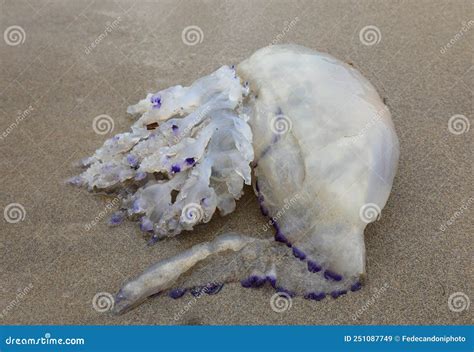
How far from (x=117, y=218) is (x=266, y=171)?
0.86 meters

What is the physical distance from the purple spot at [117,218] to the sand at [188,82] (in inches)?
1.7

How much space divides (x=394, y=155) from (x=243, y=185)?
0.83m

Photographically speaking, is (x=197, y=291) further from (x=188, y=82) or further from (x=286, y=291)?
(x=188, y=82)

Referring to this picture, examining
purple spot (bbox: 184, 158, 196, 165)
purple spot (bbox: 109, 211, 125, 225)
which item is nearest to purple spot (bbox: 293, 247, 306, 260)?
purple spot (bbox: 184, 158, 196, 165)

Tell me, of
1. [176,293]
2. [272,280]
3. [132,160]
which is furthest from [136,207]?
[272,280]

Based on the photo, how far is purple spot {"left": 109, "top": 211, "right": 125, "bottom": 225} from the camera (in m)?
3.42

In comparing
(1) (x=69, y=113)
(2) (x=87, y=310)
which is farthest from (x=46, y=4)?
(2) (x=87, y=310)

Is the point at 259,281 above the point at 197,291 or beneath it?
beneath

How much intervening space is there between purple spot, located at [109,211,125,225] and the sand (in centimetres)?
4

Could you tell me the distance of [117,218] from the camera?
11.2 feet

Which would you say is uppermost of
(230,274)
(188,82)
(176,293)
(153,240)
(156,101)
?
A: (156,101)

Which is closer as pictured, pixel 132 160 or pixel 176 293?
pixel 176 293

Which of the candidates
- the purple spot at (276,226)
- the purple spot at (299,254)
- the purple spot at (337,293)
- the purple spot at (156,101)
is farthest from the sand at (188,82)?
the purple spot at (156,101)

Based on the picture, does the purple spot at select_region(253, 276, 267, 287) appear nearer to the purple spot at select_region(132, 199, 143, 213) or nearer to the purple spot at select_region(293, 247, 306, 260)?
the purple spot at select_region(293, 247, 306, 260)
